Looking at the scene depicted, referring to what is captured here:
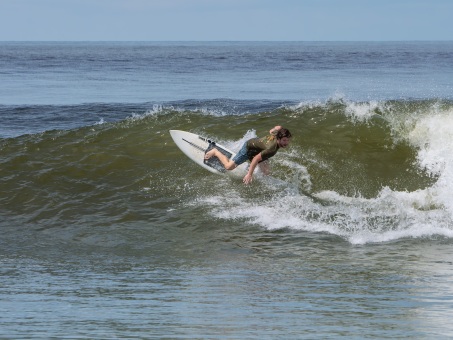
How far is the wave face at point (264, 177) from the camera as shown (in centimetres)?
1273

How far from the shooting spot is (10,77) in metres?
50.6

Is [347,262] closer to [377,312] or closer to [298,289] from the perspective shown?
[298,289]

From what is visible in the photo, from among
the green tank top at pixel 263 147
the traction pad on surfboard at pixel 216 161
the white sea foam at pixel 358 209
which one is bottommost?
Result: the white sea foam at pixel 358 209

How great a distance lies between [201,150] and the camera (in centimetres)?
1593

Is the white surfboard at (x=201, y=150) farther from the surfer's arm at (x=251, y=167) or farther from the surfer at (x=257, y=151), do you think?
the surfer's arm at (x=251, y=167)

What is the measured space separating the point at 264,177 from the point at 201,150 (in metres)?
1.76

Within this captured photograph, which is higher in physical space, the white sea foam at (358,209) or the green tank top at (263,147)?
the green tank top at (263,147)

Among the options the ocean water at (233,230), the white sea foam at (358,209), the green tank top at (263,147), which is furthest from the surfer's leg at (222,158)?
the white sea foam at (358,209)

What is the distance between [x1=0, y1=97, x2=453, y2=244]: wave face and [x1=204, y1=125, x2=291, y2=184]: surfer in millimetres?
373

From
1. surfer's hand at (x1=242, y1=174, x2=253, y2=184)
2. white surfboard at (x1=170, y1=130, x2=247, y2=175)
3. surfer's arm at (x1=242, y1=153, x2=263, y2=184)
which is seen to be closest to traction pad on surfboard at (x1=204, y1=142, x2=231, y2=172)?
white surfboard at (x1=170, y1=130, x2=247, y2=175)

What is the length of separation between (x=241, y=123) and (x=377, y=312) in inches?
498

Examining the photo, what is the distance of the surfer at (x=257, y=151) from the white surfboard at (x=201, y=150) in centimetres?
13

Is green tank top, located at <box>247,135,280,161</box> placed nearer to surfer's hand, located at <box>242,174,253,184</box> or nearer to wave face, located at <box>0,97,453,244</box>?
surfer's hand, located at <box>242,174,253,184</box>

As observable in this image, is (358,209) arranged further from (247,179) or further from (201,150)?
(201,150)
